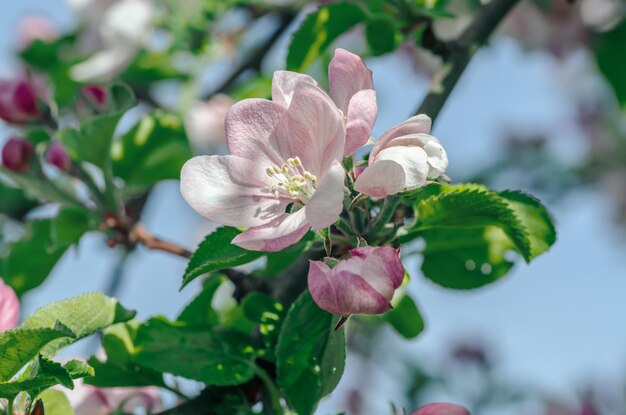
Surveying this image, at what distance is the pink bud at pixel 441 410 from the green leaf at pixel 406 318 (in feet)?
0.77

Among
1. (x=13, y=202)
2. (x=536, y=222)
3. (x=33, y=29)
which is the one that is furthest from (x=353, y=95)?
(x=33, y=29)

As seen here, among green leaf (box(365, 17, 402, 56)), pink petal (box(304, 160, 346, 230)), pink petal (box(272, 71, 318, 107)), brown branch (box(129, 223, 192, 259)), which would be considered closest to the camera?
pink petal (box(304, 160, 346, 230))

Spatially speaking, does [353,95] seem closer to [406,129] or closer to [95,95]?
[406,129]

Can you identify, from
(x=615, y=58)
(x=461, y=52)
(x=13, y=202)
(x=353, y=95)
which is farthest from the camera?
(x=13, y=202)

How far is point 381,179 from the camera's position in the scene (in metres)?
0.70

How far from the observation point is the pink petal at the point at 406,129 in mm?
727

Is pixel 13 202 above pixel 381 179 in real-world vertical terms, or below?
below

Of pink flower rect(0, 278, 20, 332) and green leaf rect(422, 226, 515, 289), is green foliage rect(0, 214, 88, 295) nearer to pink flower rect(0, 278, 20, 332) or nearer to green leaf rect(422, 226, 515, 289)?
pink flower rect(0, 278, 20, 332)

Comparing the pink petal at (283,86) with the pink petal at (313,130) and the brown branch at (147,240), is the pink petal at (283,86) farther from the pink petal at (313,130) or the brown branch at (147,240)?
the brown branch at (147,240)

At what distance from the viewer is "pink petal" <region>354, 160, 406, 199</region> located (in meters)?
0.69

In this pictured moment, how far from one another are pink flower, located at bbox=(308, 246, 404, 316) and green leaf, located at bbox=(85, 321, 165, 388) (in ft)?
1.20

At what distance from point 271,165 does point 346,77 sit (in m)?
0.11

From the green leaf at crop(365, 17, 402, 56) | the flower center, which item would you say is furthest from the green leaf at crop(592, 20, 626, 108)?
the flower center

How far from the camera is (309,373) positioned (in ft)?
2.89
